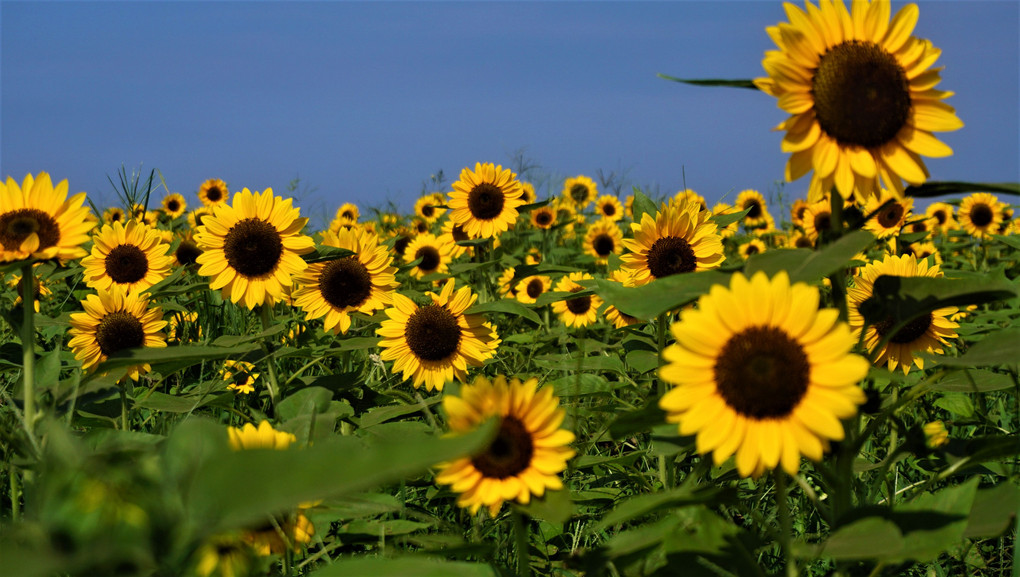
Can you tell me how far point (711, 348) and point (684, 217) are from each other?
5.99ft

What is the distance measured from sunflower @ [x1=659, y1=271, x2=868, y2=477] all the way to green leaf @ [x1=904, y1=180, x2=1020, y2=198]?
1.16 feet

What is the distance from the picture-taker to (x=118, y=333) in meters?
3.54

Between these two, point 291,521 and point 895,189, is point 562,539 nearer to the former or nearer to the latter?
point 291,521

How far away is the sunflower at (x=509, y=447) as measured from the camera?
1.68 meters

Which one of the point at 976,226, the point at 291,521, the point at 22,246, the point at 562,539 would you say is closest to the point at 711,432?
the point at 291,521

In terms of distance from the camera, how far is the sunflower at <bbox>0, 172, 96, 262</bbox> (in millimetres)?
2084

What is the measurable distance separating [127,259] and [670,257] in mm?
2811

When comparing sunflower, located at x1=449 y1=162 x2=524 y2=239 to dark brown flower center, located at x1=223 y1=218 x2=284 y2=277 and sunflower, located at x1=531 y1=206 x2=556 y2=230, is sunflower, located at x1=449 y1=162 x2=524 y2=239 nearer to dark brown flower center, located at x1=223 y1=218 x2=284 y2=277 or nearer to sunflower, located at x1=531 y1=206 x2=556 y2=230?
dark brown flower center, located at x1=223 y1=218 x2=284 y2=277

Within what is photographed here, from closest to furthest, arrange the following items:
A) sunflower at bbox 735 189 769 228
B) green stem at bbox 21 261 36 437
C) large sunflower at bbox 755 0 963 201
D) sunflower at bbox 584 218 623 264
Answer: large sunflower at bbox 755 0 963 201 < green stem at bbox 21 261 36 437 < sunflower at bbox 584 218 623 264 < sunflower at bbox 735 189 769 228

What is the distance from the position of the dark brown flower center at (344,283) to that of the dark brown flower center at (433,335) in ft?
1.72

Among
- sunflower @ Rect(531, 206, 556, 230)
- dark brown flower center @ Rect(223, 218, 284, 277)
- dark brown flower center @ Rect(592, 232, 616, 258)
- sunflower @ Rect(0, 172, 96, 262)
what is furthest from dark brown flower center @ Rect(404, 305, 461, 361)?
sunflower @ Rect(531, 206, 556, 230)

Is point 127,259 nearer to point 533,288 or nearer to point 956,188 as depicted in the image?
point 533,288

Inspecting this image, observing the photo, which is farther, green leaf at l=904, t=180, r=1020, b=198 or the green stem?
the green stem

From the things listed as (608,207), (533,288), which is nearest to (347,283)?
(533,288)
